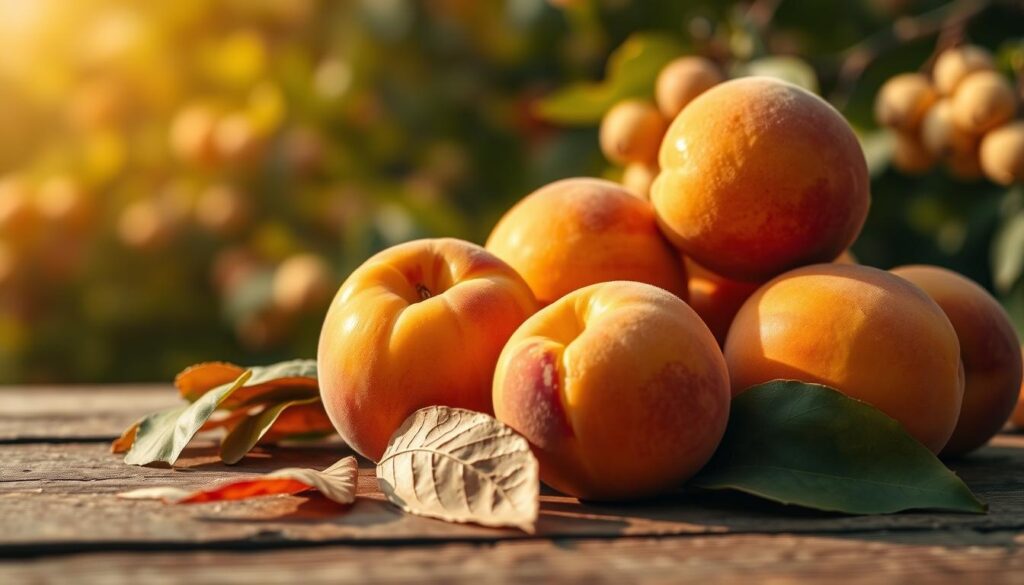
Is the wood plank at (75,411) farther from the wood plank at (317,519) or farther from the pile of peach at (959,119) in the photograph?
the pile of peach at (959,119)

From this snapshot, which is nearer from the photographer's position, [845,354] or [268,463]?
[845,354]

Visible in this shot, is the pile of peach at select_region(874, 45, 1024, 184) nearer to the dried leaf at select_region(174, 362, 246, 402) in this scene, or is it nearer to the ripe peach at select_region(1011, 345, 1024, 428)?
the ripe peach at select_region(1011, 345, 1024, 428)

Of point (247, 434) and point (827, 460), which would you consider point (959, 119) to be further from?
point (247, 434)

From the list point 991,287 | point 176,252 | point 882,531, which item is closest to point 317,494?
point 882,531

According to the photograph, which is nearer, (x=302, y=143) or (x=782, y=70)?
(x=782, y=70)

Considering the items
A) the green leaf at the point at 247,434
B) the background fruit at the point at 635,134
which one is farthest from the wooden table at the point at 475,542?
the background fruit at the point at 635,134

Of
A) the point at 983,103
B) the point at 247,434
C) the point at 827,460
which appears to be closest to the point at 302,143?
the point at 247,434

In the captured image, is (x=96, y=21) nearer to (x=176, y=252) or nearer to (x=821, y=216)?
(x=176, y=252)
